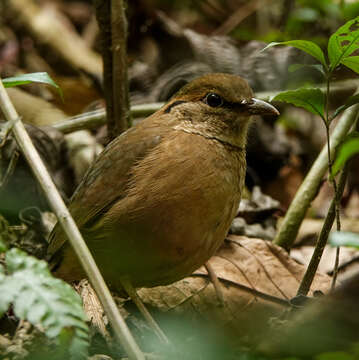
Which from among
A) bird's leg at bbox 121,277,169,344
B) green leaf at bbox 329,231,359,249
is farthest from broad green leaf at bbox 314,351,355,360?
bird's leg at bbox 121,277,169,344

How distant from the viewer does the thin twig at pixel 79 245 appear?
229 centimetres

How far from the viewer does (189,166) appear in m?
3.29

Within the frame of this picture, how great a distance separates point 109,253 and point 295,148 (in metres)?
3.68

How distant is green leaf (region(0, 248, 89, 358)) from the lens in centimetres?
195

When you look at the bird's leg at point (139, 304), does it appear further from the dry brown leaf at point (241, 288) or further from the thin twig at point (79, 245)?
the thin twig at point (79, 245)

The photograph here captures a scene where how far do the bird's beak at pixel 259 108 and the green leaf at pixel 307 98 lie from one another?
23.2 inches

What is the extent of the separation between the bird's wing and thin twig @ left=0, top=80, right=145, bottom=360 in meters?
0.82

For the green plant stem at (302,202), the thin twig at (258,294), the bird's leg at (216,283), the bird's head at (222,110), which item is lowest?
the thin twig at (258,294)

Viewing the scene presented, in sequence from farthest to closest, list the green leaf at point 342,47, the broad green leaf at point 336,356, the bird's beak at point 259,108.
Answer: the bird's beak at point 259,108, the green leaf at point 342,47, the broad green leaf at point 336,356

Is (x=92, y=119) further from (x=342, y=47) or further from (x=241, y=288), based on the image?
(x=342, y=47)

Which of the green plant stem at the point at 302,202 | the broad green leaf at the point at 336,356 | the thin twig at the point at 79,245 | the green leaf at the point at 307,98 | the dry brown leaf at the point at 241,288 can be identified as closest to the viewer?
the broad green leaf at the point at 336,356

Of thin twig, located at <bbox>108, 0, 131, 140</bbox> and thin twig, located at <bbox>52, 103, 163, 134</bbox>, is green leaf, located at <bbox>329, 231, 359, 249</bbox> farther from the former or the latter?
thin twig, located at <bbox>52, 103, 163, 134</bbox>

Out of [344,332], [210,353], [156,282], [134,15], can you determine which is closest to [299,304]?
[210,353]

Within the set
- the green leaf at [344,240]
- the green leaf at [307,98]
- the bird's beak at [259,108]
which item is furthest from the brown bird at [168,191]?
the green leaf at [344,240]
